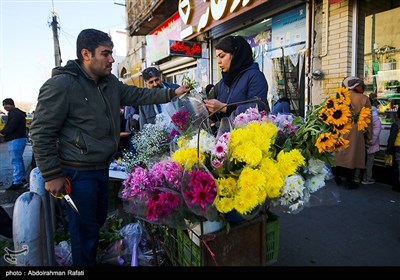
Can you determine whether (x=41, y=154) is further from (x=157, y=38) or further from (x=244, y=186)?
(x=157, y=38)

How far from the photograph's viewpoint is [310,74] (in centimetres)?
618

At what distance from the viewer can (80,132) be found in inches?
86.4

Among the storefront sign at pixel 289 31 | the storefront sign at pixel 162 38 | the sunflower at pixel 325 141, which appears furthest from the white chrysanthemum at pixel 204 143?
the storefront sign at pixel 162 38

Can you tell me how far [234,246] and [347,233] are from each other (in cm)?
248

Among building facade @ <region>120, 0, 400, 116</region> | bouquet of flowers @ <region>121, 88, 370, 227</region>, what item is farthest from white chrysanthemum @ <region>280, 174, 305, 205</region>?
building facade @ <region>120, 0, 400, 116</region>

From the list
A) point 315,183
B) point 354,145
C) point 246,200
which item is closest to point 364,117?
point 315,183

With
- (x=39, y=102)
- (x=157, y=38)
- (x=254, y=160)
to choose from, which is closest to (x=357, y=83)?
(x=254, y=160)

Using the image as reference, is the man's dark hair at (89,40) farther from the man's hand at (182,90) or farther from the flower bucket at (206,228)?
the flower bucket at (206,228)

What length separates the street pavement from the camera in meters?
2.99

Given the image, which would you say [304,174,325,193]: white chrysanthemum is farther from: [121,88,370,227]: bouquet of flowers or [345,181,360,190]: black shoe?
[345,181,360,190]: black shoe

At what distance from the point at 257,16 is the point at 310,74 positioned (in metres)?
2.36

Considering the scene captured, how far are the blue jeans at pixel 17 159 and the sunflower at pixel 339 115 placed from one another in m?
6.88

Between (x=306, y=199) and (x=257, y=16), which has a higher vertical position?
(x=257, y=16)

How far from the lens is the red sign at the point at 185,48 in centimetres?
927
